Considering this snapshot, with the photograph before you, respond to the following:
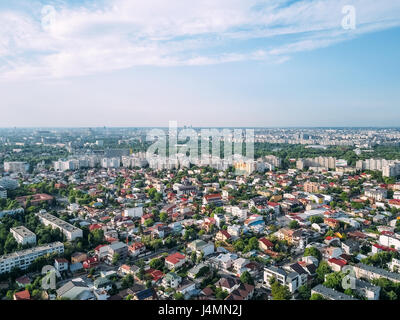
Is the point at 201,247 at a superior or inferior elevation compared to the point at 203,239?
superior

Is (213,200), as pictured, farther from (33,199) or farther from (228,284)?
(33,199)

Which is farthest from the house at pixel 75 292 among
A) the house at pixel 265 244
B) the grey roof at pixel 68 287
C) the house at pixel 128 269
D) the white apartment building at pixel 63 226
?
the house at pixel 265 244

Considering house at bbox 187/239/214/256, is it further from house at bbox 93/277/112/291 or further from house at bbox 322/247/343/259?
house at bbox 322/247/343/259

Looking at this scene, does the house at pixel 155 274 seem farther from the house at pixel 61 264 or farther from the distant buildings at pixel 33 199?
the distant buildings at pixel 33 199

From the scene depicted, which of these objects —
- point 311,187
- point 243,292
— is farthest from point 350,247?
point 311,187
